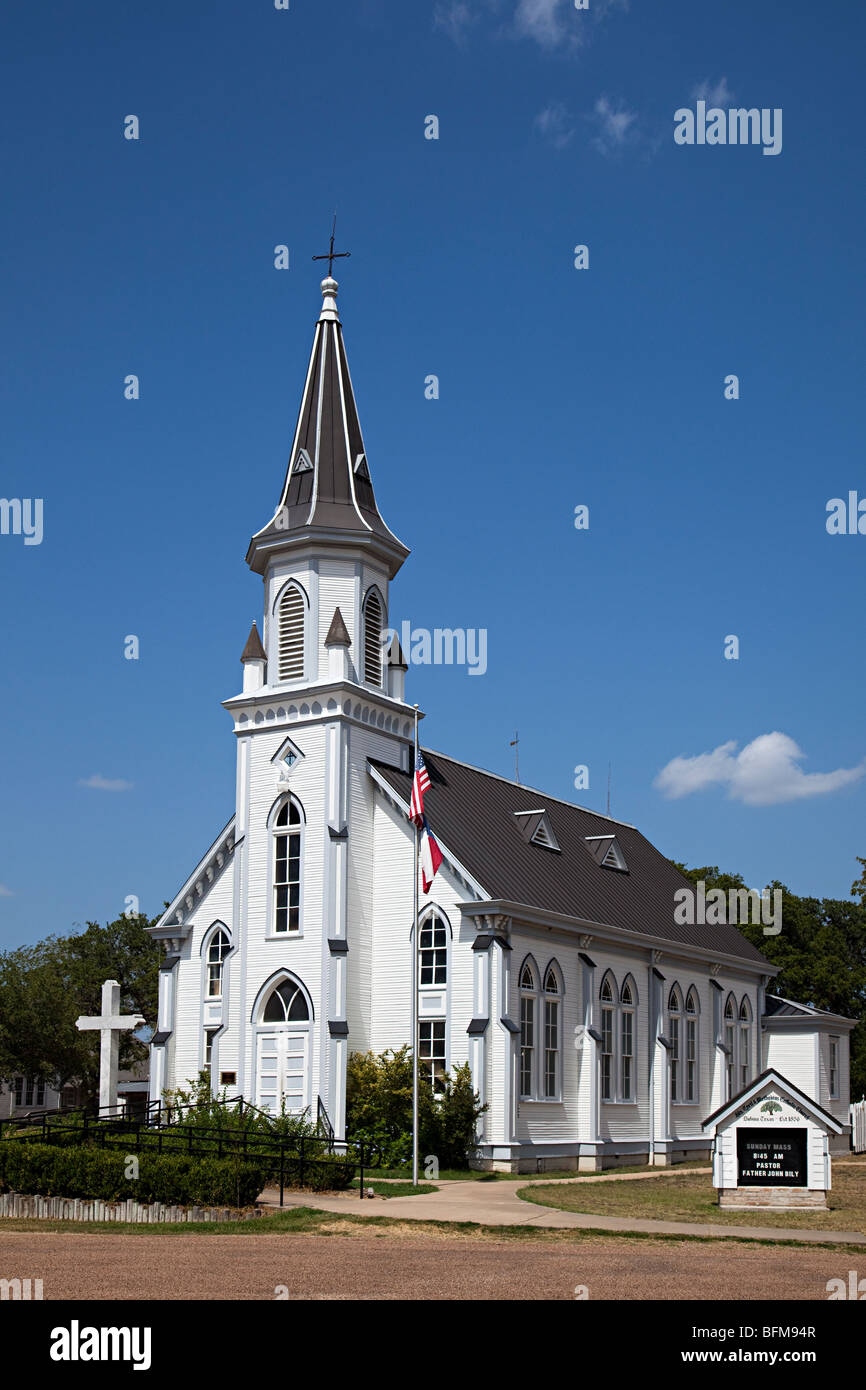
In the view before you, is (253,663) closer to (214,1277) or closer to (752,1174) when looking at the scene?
(752,1174)

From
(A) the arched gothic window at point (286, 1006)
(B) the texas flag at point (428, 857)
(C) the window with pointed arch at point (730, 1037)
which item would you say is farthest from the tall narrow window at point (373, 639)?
(C) the window with pointed arch at point (730, 1037)

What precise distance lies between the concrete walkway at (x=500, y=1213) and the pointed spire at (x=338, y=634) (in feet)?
43.4

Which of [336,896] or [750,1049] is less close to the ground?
[336,896]

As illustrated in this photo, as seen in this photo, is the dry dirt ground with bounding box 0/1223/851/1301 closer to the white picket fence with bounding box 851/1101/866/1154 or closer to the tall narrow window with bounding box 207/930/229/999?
the tall narrow window with bounding box 207/930/229/999

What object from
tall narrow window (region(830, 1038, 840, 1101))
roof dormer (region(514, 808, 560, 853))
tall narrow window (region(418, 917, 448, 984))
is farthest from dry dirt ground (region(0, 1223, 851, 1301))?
tall narrow window (region(830, 1038, 840, 1101))

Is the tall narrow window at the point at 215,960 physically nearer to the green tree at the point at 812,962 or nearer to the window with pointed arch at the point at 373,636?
the window with pointed arch at the point at 373,636

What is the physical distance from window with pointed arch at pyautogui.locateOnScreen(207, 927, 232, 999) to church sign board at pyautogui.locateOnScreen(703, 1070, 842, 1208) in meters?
16.0

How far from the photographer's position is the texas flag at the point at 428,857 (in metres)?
31.2

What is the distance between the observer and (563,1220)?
872 inches

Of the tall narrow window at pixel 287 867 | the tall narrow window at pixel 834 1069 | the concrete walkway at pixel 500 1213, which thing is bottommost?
the tall narrow window at pixel 834 1069

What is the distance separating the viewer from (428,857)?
108 feet

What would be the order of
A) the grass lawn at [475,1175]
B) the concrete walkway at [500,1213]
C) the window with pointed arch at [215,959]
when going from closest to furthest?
the concrete walkway at [500,1213] → the grass lawn at [475,1175] → the window with pointed arch at [215,959]
